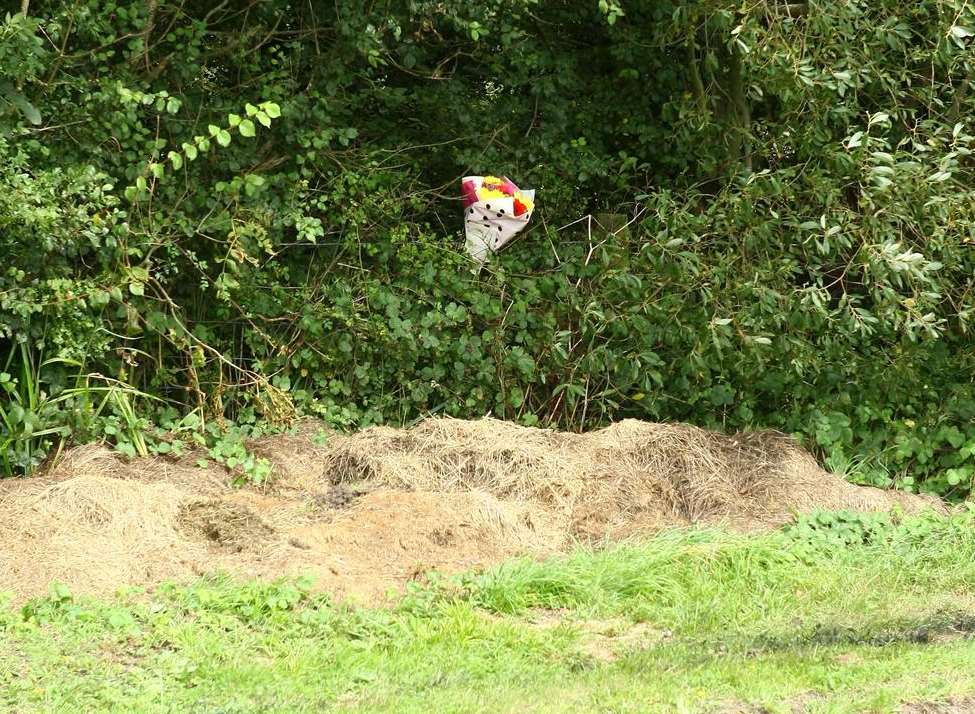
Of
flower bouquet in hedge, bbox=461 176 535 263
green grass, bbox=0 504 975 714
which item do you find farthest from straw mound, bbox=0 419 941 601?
flower bouquet in hedge, bbox=461 176 535 263

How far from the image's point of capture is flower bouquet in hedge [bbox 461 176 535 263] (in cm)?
849

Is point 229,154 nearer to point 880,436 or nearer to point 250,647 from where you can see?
point 250,647

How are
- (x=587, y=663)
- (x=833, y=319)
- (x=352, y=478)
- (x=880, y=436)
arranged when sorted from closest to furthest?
1. (x=587, y=663)
2. (x=352, y=478)
3. (x=833, y=319)
4. (x=880, y=436)

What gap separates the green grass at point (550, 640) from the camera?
466cm

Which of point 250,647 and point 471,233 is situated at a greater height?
point 471,233

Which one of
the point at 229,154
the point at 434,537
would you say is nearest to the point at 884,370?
the point at 434,537

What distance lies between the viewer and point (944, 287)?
7.94m

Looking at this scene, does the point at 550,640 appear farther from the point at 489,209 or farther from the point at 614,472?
the point at 489,209

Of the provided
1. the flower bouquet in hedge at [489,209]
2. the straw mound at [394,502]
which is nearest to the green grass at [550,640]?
the straw mound at [394,502]

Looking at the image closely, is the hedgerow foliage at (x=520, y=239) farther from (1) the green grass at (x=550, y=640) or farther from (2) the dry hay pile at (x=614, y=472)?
(1) the green grass at (x=550, y=640)

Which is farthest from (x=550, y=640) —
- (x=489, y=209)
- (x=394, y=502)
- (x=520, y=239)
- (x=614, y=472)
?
(x=520, y=239)

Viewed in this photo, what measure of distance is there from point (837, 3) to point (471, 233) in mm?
2834

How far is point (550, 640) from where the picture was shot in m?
5.25

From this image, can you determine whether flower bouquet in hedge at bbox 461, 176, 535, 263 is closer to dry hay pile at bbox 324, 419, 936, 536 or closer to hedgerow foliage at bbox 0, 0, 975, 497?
hedgerow foliage at bbox 0, 0, 975, 497
